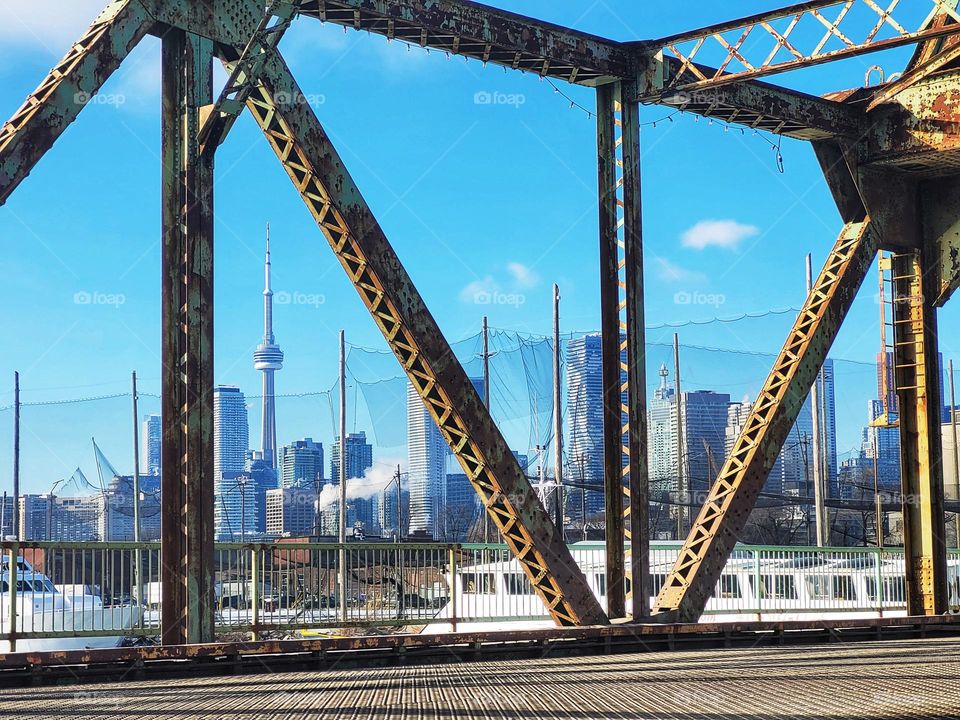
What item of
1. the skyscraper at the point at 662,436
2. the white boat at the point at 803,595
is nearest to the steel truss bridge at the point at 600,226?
the white boat at the point at 803,595

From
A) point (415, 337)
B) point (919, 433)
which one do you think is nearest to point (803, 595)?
point (919, 433)

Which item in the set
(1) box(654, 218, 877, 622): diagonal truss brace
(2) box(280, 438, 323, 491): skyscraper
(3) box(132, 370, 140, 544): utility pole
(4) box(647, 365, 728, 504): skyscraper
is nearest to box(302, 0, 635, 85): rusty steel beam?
(1) box(654, 218, 877, 622): diagonal truss brace

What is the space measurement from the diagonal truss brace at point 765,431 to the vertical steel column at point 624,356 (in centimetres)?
63

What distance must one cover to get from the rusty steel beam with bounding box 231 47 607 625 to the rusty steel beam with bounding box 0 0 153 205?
48.4 inches

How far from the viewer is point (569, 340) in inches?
3113

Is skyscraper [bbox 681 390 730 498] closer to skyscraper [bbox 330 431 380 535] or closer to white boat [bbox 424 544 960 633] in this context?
skyscraper [bbox 330 431 380 535]

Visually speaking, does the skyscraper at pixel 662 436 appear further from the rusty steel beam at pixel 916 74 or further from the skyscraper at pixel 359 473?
the rusty steel beam at pixel 916 74

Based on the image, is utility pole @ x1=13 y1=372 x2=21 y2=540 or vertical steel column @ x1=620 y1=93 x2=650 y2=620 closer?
vertical steel column @ x1=620 y1=93 x2=650 y2=620

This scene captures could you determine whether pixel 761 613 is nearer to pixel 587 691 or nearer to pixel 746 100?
pixel 746 100

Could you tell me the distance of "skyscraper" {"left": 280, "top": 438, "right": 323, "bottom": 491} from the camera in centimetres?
17088

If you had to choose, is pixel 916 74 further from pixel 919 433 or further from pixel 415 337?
pixel 415 337

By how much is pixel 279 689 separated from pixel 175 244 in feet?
14.9

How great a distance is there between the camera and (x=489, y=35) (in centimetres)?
1274

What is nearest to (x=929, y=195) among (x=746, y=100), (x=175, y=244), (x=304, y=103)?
(x=746, y=100)
